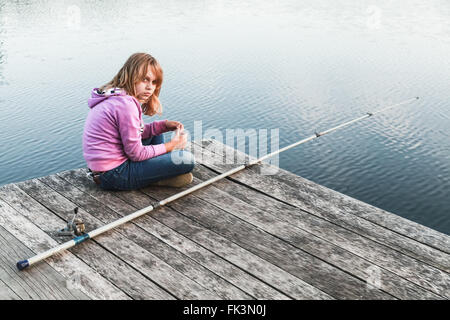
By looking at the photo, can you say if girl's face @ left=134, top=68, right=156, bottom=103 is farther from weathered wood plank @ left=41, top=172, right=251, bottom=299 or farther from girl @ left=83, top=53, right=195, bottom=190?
weathered wood plank @ left=41, top=172, right=251, bottom=299

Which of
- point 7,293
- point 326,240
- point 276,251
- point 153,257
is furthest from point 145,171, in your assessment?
point 326,240

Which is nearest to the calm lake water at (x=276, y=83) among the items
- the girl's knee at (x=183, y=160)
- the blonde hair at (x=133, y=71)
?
the girl's knee at (x=183, y=160)

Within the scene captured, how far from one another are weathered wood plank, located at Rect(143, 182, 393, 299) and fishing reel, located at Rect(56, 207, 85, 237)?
557 millimetres

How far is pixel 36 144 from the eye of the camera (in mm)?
7910

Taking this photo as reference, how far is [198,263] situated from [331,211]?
1142 mm

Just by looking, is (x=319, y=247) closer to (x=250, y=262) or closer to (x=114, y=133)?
(x=250, y=262)

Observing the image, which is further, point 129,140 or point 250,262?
point 129,140

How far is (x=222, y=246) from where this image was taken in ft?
9.48

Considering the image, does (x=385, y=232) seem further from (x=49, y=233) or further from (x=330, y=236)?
(x=49, y=233)

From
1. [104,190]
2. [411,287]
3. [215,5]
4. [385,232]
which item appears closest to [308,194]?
[385,232]

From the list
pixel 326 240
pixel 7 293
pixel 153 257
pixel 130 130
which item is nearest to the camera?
pixel 7 293

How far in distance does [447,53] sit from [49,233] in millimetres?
12487

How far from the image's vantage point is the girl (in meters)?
3.22

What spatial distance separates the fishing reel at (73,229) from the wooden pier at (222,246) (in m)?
0.07
